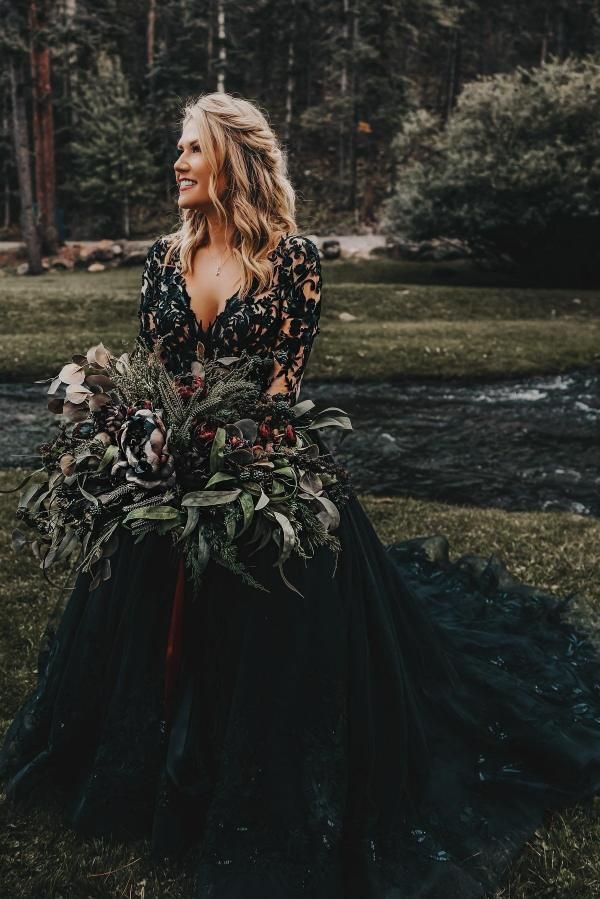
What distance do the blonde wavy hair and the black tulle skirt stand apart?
112 cm

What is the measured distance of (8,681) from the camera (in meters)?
4.43

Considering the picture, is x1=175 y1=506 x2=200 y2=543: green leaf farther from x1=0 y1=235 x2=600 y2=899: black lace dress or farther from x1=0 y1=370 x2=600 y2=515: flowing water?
x1=0 y1=370 x2=600 y2=515: flowing water

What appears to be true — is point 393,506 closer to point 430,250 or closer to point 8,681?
point 8,681

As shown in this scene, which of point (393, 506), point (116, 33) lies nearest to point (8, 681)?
point (393, 506)

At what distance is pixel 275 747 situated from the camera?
9.77ft

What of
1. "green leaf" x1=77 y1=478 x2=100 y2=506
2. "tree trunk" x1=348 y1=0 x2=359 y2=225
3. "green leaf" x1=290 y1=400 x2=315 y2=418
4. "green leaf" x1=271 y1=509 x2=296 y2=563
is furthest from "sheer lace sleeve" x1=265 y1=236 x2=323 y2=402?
"tree trunk" x1=348 y1=0 x2=359 y2=225

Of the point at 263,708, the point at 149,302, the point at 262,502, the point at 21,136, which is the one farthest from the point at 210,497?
the point at 21,136

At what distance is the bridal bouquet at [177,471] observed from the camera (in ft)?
8.42

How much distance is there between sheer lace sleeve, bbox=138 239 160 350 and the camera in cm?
342

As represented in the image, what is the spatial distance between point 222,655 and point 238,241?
166 cm

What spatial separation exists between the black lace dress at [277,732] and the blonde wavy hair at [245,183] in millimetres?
109

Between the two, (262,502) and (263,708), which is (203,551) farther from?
(263,708)

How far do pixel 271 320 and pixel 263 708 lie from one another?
1.49 metres

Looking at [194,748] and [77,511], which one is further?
[194,748]
